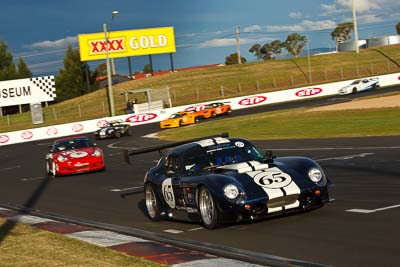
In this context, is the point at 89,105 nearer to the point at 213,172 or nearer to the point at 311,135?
the point at 311,135

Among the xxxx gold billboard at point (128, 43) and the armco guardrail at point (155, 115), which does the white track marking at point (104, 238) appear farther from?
the xxxx gold billboard at point (128, 43)

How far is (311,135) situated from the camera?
97.7 ft

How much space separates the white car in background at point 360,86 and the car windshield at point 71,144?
42.5 meters

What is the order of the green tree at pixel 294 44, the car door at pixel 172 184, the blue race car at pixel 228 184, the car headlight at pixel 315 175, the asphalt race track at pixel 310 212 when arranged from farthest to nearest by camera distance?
the green tree at pixel 294 44
the car door at pixel 172 184
the car headlight at pixel 315 175
the blue race car at pixel 228 184
the asphalt race track at pixel 310 212

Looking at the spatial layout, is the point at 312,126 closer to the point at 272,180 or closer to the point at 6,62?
the point at 272,180

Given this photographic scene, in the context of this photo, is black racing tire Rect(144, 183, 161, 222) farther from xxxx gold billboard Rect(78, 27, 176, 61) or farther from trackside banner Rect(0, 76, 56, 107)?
xxxx gold billboard Rect(78, 27, 176, 61)

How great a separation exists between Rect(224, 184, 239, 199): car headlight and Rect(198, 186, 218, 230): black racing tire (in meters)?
0.26

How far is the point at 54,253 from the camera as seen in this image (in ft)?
27.7

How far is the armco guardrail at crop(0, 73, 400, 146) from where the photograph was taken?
5594 centimetres

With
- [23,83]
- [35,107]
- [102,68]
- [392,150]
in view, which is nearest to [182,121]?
[35,107]

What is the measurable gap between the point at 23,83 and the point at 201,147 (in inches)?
3110

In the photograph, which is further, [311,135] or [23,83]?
[23,83]

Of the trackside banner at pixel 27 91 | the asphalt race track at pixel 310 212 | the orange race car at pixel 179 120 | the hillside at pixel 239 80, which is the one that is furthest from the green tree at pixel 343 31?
the asphalt race track at pixel 310 212

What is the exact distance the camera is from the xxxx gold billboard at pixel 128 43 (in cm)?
8975
